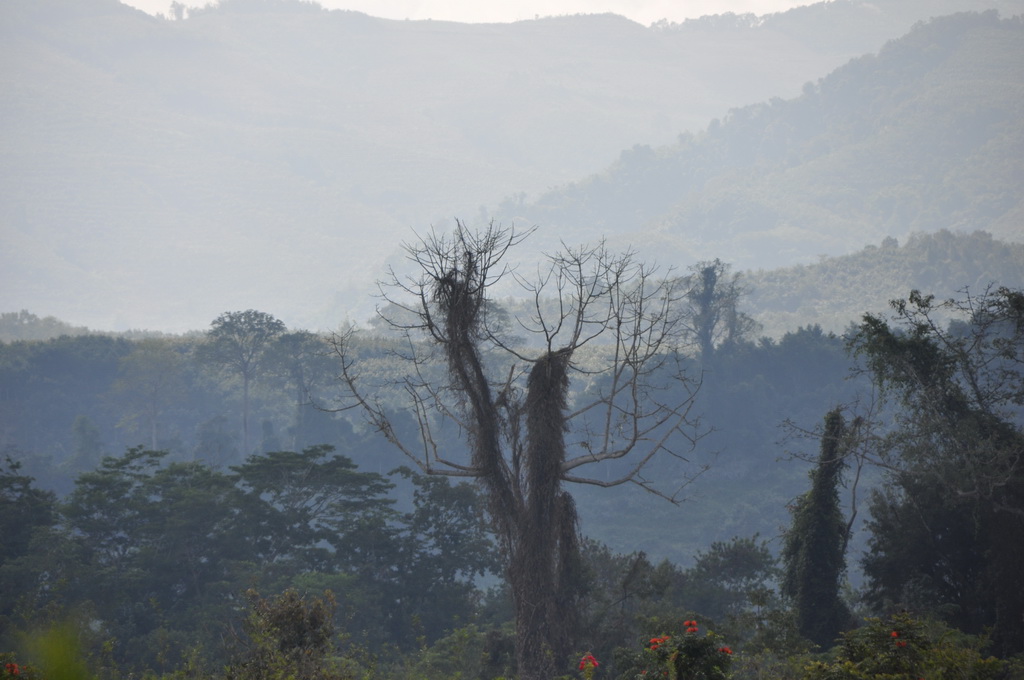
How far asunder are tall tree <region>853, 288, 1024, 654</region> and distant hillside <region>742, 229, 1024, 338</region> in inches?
3357

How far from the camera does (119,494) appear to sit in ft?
92.4

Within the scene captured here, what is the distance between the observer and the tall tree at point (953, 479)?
16.1 m

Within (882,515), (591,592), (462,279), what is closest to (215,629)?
(591,592)

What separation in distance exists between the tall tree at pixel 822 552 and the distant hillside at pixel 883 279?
8516cm

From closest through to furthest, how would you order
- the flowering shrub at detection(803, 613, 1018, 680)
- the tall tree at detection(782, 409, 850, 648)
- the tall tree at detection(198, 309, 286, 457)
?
the flowering shrub at detection(803, 613, 1018, 680) → the tall tree at detection(782, 409, 850, 648) → the tall tree at detection(198, 309, 286, 457)

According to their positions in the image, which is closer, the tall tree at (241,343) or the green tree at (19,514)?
the green tree at (19,514)

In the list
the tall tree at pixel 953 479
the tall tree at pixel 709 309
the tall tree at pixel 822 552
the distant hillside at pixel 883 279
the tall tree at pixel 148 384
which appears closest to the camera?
the tall tree at pixel 953 479

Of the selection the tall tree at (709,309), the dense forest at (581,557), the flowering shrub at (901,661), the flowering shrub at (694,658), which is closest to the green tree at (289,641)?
the dense forest at (581,557)

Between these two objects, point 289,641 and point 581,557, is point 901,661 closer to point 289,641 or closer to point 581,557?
point 289,641

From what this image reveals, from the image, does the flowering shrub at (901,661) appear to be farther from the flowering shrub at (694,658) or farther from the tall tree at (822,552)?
the tall tree at (822,552)

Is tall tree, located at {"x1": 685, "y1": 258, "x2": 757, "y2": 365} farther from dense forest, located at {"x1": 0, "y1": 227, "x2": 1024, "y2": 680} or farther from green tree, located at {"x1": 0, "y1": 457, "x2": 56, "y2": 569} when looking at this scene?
green tree, located at {"x1": 0, "y1": 457, "x2": 56, "y2": 569}

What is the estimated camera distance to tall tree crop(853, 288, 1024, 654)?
52.9ft

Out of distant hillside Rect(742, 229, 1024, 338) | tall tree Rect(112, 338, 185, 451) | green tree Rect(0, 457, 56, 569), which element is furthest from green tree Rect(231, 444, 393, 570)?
distant hillside Rect(742, 229, 1024, 338)

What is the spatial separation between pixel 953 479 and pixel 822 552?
3.14m
